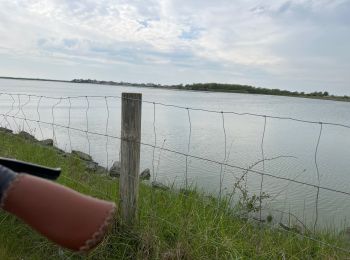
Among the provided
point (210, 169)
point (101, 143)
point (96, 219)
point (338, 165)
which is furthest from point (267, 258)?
point (101, 143)

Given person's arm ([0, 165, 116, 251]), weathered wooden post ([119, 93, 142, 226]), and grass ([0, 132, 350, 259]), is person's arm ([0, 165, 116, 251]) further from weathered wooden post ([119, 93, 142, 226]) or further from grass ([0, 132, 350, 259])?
weathered wooden post ([119, 93, 142, 226])

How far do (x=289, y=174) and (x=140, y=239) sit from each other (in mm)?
6771

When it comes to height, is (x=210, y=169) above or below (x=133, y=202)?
below

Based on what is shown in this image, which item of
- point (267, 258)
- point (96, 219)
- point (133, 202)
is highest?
point (96, 219)

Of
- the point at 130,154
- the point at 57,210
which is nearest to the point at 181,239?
the point at 130,154

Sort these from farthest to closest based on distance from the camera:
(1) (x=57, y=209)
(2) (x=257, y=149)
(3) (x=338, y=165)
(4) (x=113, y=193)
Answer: (2) (x=257, y=149), (3) (x=338, y=165), (4) (x=113, y=193), (1) (x=57, y=209)

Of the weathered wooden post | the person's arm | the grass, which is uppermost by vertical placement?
the person's arm

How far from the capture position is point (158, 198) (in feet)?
14.3

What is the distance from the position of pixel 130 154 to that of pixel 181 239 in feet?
2.82

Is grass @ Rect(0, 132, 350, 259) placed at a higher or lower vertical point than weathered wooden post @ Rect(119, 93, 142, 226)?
lower

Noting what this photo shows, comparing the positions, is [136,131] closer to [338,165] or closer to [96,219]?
[96,219]

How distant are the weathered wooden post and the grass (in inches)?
6.3

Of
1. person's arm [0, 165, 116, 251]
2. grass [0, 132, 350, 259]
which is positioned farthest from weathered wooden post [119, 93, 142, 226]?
person's arm [0, 165, 116, 251]

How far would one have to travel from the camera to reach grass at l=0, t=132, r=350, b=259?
3225 millimetres
